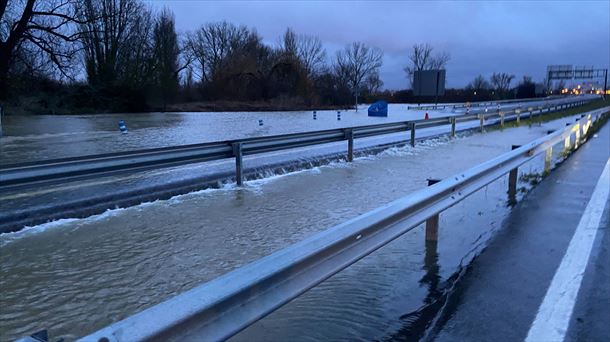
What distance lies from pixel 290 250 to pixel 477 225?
4084 millimetres

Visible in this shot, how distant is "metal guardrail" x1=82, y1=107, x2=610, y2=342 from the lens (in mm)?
1734

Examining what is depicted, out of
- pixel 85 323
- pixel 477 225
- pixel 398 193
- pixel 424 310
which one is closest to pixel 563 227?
pixel 477 225

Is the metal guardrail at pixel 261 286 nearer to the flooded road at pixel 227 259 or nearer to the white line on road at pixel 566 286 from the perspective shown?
the flooded road at pixel 227 259

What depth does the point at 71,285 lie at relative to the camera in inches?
162

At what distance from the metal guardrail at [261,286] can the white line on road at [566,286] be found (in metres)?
1.19

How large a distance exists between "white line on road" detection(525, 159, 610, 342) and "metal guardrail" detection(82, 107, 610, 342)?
1.19 metres

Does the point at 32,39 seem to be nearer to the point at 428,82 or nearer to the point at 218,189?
the point at 218,189

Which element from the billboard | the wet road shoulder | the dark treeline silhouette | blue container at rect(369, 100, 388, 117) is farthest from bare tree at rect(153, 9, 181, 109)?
the wet road shoulder

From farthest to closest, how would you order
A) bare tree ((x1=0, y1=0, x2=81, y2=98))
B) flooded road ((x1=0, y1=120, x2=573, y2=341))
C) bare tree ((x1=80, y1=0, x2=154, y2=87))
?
bare tree ((x1=80, y1=0, x2=154, y2=87))
bare tree ((x1=0, y1=0, x2=81, y2=98))
flooded road ((x1=0, y1=120, x2=573, y2=341))

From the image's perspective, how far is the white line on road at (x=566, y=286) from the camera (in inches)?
128

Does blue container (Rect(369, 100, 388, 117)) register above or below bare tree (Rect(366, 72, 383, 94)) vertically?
below

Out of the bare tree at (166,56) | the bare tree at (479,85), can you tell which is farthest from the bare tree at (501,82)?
the bare tree at (166,56)

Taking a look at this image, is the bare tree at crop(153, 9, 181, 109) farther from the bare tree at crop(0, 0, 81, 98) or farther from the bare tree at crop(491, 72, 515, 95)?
the bare tree at crop(491, 72, 515, 95)

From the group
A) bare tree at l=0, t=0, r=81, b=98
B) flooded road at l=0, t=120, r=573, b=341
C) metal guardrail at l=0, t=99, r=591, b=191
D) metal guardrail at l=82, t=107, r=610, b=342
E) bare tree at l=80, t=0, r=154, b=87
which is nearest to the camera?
metal guardrail at l=82, t=107, r=610, b=342
